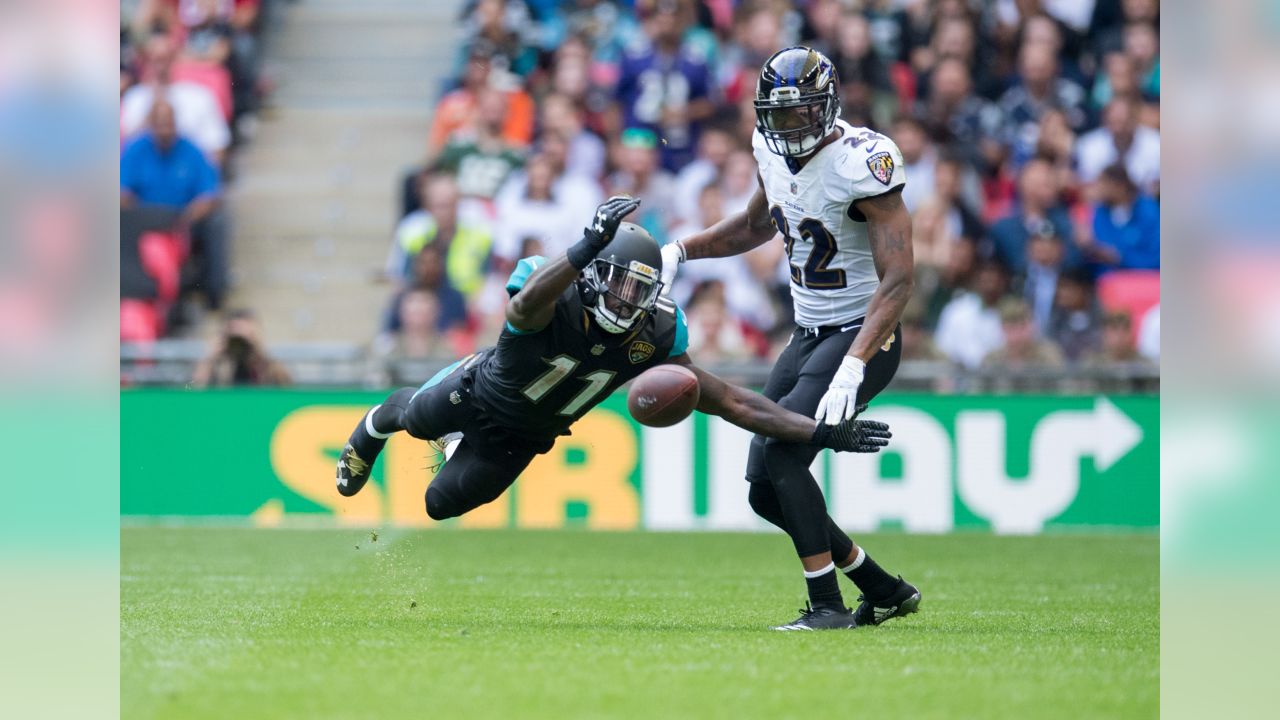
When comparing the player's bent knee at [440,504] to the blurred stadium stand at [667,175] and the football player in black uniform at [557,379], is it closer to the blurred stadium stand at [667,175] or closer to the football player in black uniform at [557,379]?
the football player in black uniform at [557,379]

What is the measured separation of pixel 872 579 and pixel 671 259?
1863 millimetres

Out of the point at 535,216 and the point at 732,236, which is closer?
the point at 732,236

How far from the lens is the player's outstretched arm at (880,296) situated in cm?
754

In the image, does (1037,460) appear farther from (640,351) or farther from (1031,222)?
(640,351)

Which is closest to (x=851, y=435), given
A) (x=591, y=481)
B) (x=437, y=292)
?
(x=591, y=481)

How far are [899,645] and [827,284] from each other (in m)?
1.84

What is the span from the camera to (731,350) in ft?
47.6

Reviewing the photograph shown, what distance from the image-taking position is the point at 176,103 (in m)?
17.3

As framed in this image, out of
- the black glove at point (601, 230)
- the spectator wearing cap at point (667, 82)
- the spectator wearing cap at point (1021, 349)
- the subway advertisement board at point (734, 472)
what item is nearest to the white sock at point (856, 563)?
the black glove at point (601, 230)

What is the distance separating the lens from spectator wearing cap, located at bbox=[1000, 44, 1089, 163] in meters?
16.2
